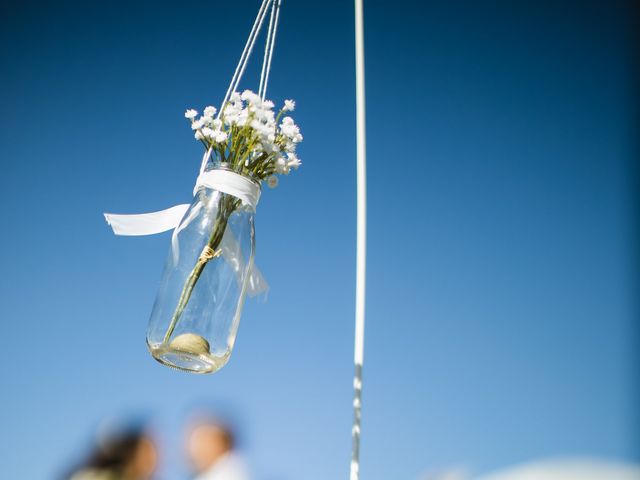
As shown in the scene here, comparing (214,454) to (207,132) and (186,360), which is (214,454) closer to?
(186,360)

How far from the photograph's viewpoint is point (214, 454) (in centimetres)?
240

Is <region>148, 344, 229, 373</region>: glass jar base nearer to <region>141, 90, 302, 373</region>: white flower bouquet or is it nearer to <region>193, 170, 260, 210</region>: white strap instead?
<region>141, 90, 302, 373</region>: white flower bouquet

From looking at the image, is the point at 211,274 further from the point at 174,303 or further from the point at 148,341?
the point at 148,341

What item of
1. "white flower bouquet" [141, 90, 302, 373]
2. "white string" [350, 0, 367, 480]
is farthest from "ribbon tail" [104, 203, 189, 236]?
"white string" [350, 0, 367, 480]

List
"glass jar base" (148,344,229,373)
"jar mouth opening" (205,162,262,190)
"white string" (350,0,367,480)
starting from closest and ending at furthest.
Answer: "white string" (350,0,367,480) → "glass jar base" (148,344,229,373) → "jar mouth opening" (205,162,262,190)

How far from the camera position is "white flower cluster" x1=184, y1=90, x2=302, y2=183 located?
1.99 meters

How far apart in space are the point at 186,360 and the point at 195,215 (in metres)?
0.47

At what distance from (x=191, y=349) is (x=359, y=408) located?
550mm

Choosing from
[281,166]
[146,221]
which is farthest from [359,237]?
[146,221]

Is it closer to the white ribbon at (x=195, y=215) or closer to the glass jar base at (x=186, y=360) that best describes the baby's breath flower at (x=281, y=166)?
the white ribbon at (x=195, y=215)

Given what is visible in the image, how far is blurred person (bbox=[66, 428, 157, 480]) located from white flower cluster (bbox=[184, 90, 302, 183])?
3.96 ft

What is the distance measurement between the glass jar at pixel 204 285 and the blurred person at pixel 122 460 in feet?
2.29

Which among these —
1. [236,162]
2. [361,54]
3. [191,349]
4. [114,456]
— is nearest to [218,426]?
[114,456]

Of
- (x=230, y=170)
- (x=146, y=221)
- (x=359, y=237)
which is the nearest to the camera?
(x=359, y=237)
